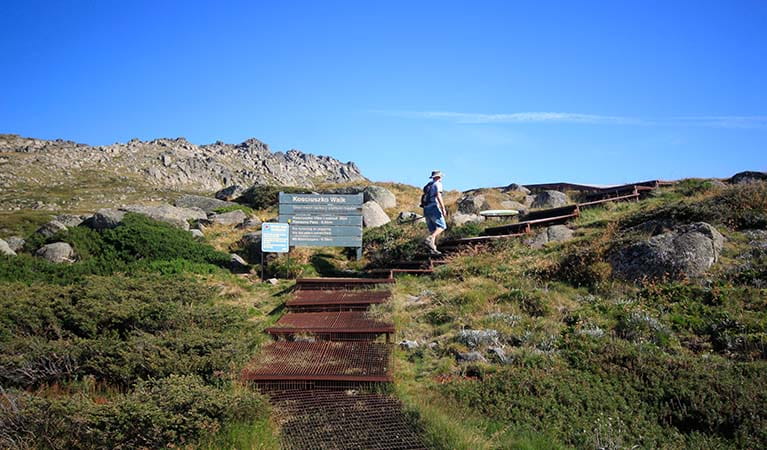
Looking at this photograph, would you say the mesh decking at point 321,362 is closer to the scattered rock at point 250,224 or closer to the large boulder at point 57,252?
the large boulder at point 57,252

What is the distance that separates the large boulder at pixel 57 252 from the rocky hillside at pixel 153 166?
155 feet

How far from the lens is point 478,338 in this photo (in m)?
8.16

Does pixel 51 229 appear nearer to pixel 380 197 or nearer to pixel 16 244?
pixel 16 244

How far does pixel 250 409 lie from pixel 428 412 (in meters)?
1.82

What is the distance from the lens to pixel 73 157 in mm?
103938

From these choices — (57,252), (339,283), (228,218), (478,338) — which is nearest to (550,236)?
(339,283)

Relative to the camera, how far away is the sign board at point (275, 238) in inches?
598

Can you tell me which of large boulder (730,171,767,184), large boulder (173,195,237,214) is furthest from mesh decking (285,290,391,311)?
large boulder (173,195,237,214)

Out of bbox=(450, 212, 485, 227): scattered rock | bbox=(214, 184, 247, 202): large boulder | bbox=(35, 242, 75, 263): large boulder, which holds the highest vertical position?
bbox=(214, 184, 247, 202): large boulder

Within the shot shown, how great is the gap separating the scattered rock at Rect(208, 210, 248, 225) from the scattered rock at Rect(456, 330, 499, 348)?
14.5 m

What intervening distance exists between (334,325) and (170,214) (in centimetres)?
1360

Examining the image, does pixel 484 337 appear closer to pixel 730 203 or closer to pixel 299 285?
pixel 299 285

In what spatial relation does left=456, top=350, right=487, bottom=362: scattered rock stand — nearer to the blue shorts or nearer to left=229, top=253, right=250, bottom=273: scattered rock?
the blue shorts

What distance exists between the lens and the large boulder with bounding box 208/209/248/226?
21.0 meters
